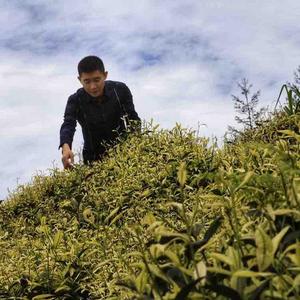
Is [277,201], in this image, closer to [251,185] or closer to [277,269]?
[251,185]

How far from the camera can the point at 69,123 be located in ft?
31.1

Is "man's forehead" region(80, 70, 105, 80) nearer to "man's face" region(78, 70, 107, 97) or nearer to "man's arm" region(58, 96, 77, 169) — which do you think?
"man's face" region(78, 70, 107, 97)

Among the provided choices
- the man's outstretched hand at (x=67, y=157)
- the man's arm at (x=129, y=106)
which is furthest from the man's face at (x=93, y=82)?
the man's outstretched hand at (x=67, y=157)

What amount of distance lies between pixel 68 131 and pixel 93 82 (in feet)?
3.07

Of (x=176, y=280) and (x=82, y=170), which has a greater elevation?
(x=82, y=170)

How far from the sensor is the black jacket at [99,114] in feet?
31.2

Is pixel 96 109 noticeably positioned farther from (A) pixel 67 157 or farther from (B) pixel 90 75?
(A) pixel 67 157

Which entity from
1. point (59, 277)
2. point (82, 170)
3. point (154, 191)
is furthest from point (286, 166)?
point (82, 170)

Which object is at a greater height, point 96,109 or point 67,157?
point 96,109

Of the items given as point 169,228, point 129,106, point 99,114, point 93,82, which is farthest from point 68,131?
point 169,228

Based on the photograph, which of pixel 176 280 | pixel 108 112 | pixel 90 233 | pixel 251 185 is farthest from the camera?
pixel 108 112

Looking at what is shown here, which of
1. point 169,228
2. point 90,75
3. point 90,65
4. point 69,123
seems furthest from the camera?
point 69,123

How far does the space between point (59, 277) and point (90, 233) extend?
98 centimetres

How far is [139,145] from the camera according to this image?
24.6 ft
